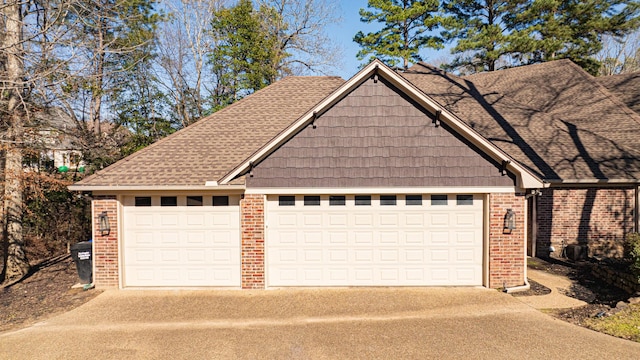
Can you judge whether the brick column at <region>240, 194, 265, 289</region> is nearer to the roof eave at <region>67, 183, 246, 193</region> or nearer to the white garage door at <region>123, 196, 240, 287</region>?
the white garage door at <region>123, 196, 240, 287</region>

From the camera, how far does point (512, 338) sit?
6297 millimetres

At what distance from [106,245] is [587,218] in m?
15.0

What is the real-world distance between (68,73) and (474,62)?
91.0 feet

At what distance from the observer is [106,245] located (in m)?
9.00

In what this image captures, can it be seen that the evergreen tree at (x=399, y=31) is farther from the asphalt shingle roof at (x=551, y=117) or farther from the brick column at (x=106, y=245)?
the brick column at (x=106, y=245)

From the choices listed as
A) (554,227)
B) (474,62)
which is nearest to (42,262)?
(554,227)

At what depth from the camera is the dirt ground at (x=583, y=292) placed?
721cm

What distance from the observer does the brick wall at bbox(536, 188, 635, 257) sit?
11.7 metres

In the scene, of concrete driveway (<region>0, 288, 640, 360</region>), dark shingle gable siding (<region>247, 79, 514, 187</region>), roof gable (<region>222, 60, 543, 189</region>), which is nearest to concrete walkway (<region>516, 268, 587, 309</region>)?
concrete driveway (<region>0, 288, 640, 360</region>)

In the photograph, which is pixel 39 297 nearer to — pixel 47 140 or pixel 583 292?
pixel 47 140

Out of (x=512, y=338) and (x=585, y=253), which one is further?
(x=585, y=253)

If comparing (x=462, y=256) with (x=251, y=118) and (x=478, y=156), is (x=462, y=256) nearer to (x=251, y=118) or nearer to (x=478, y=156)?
(x=478, y=156)

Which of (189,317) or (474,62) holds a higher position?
(474,62)

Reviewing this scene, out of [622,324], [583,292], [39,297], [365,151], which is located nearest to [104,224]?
[39,297]
